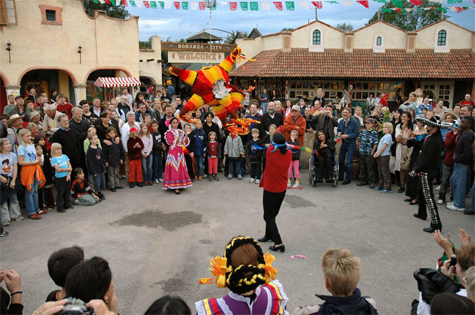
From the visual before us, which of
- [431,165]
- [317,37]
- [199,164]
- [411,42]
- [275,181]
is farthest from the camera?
[317,37]

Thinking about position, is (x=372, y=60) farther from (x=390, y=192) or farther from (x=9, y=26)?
(x=9, y=26)

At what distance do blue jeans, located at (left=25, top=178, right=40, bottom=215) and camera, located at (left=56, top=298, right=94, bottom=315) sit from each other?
5.44 m

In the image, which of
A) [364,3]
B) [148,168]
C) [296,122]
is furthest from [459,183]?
[148,168]

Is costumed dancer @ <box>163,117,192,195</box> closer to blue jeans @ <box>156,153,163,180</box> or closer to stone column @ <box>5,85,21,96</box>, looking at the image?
blue jeans @ <box>156,153,163,180</box>

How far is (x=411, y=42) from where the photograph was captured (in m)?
22.2

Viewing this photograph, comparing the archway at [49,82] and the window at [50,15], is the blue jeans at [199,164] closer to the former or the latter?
the window at [50,15]

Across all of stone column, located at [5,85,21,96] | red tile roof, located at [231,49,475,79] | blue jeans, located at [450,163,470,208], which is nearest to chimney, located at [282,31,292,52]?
red tile roof, located at [231,49,475,79]

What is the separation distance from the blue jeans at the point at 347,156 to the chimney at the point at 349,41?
567 inches

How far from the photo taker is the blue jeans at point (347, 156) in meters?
9.66

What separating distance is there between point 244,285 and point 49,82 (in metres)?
20.0

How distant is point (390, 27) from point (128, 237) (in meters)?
21.0

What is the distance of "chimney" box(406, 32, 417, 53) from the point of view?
22.1 m

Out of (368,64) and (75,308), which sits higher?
(368,64)

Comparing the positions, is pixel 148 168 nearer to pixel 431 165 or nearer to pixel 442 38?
pixel 431 165
